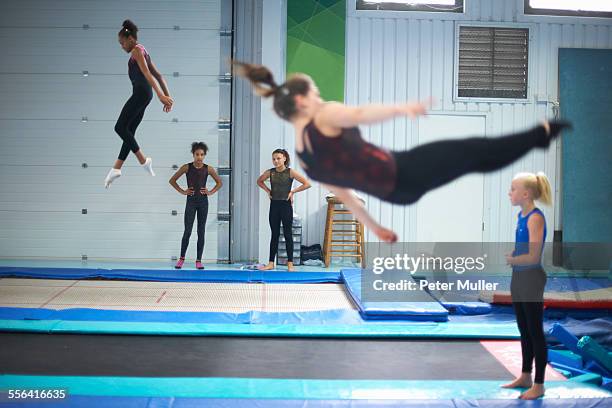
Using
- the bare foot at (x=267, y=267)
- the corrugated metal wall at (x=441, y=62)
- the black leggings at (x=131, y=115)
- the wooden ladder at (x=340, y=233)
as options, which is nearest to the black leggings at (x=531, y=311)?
the corrugated metal wall at (x=441, y=62)

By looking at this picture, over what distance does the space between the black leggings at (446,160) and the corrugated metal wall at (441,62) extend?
6.80 feet

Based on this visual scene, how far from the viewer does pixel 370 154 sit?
2.07 meters

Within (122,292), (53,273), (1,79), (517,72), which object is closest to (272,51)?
(517,72)

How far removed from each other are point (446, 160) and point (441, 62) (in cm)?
348

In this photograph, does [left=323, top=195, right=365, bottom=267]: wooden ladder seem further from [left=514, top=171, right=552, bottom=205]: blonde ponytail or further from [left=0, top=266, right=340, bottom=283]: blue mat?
[left=514, top=171, right=552, bottom=205]: blonde ponytail

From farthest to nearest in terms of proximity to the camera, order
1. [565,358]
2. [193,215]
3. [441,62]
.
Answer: [193,215] → [441,62] → [565,358]

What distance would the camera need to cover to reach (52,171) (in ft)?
22.2

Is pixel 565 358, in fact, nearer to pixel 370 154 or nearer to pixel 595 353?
pixel 595 353

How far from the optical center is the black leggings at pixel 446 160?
2.08 m

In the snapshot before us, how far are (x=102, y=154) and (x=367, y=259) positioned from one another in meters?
→ 2.85

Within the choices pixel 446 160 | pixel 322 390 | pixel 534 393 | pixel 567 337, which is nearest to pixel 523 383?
pixel 534 393

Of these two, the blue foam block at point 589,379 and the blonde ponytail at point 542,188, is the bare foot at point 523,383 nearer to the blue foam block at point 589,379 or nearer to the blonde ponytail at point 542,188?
the blue foam block at point 589,379

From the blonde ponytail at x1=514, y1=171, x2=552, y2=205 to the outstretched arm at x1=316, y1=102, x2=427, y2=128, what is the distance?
1168 mm

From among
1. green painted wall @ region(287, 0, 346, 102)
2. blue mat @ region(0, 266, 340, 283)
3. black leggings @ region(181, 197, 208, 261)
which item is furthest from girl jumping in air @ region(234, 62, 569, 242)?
blue mat @ region(0, 266, 340, 283)
